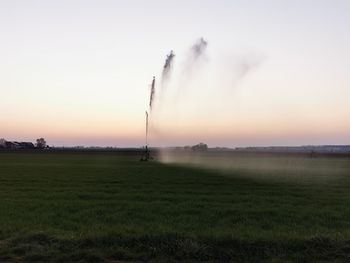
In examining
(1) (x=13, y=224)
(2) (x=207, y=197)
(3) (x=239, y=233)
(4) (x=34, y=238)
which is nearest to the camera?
(4) (x=34, y=238)

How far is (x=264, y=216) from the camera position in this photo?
16719mm

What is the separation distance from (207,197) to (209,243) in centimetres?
1094

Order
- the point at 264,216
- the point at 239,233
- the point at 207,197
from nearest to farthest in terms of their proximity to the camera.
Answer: the point at 239,233, the point at 264,216, the point at 207,197

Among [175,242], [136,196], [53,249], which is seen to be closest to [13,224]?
[53,249]

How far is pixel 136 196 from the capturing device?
894 inches

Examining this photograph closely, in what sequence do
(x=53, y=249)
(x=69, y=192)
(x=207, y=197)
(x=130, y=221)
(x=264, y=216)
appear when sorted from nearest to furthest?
(x=53, y=249) < (x=130, y=221) < (x=264, y=216) < (x=207, y=197) < (x=69, y=192)

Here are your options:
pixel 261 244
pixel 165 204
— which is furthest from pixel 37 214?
pixel 261 244

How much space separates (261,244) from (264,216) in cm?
504

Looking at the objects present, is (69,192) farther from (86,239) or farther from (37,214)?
(86,239)

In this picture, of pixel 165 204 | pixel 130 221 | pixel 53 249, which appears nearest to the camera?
pixel 53 249

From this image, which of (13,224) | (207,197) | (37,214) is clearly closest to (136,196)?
(207,197)

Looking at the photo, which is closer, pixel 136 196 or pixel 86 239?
pixel 86 239

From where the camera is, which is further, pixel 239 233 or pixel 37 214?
pixel 37 214

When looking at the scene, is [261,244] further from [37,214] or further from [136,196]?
[136,196]
